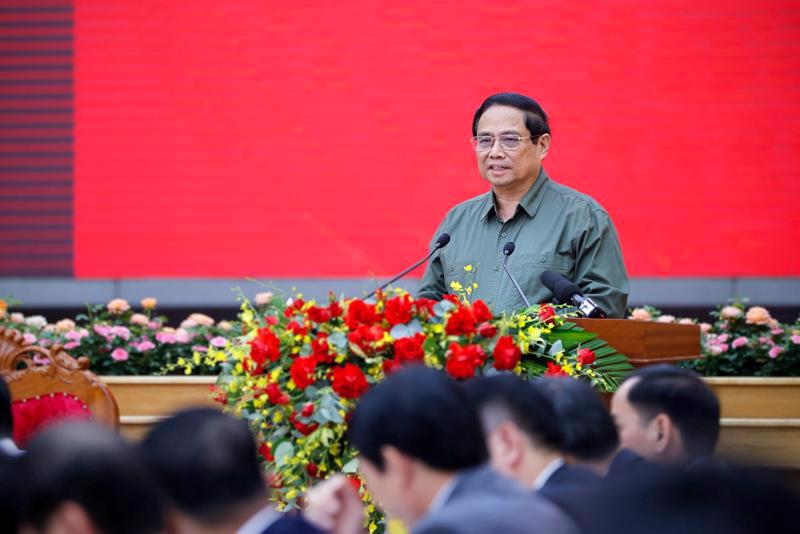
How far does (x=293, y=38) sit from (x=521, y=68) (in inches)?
51.0

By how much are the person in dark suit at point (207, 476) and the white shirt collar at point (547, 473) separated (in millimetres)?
479

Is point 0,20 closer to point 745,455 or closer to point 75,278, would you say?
point 75,278

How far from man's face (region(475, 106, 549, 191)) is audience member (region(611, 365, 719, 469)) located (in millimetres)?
1275

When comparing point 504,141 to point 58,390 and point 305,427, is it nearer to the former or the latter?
point 305,427

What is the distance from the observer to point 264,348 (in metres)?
2.29

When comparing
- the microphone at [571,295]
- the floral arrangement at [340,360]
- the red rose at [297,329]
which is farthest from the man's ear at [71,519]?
the microphone at [571,295]

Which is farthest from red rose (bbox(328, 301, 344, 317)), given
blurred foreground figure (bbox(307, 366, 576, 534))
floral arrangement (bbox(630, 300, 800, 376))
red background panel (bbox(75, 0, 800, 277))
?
red background panel (bbox(75, 0, 800, 277))

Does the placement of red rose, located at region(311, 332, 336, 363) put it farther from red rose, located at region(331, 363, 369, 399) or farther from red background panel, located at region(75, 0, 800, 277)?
red background panel, located at region(75, 0, 800, 277)

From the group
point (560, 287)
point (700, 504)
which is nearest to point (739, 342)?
point (560, 287)

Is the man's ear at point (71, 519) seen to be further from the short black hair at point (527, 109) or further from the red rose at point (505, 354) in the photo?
the short black hair at point (527, 109)

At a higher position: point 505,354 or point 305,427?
point 505,354

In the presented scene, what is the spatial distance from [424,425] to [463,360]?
2.51 ft

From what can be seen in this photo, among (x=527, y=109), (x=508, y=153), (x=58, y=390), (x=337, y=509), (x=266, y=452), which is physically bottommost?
(x=58, y=390)

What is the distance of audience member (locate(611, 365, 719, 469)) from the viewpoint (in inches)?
86.8
